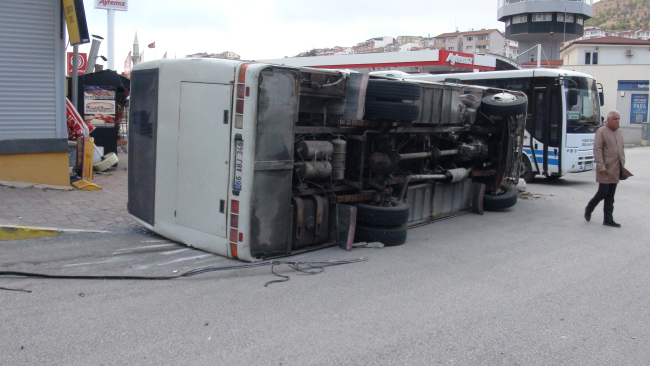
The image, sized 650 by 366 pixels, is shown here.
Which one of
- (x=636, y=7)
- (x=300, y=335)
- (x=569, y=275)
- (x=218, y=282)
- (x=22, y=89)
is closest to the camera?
(x=300, y=335)

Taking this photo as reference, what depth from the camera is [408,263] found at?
6781 mm

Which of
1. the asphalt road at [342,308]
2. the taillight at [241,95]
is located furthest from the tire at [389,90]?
the asphalt road at [342,308]

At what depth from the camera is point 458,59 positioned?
87.1 feet

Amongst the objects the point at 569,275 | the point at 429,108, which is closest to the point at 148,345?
the point at 569,275

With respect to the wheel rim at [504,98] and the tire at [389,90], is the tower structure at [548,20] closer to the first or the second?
the wheel rim at [504,98]

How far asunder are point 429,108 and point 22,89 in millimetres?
7010

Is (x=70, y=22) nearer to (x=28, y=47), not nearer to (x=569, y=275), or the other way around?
(x=28, y=47)

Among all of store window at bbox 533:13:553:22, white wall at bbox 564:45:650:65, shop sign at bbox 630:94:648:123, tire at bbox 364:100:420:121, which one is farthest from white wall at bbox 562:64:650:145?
tire at bbox 364:100:420:121

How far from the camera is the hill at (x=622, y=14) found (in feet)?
510

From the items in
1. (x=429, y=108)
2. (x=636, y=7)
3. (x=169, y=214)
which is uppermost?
(x=636, y=7)

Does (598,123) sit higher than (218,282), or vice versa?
(598,123)

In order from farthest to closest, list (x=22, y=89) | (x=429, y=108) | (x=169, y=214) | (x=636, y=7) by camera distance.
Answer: (x=636, y=7) → (x=22, y=89) → (x=429, y=108) → (x=169, y=214)

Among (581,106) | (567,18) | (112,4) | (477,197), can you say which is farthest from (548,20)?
(477,197)

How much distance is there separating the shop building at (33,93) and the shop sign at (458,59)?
19283mm
